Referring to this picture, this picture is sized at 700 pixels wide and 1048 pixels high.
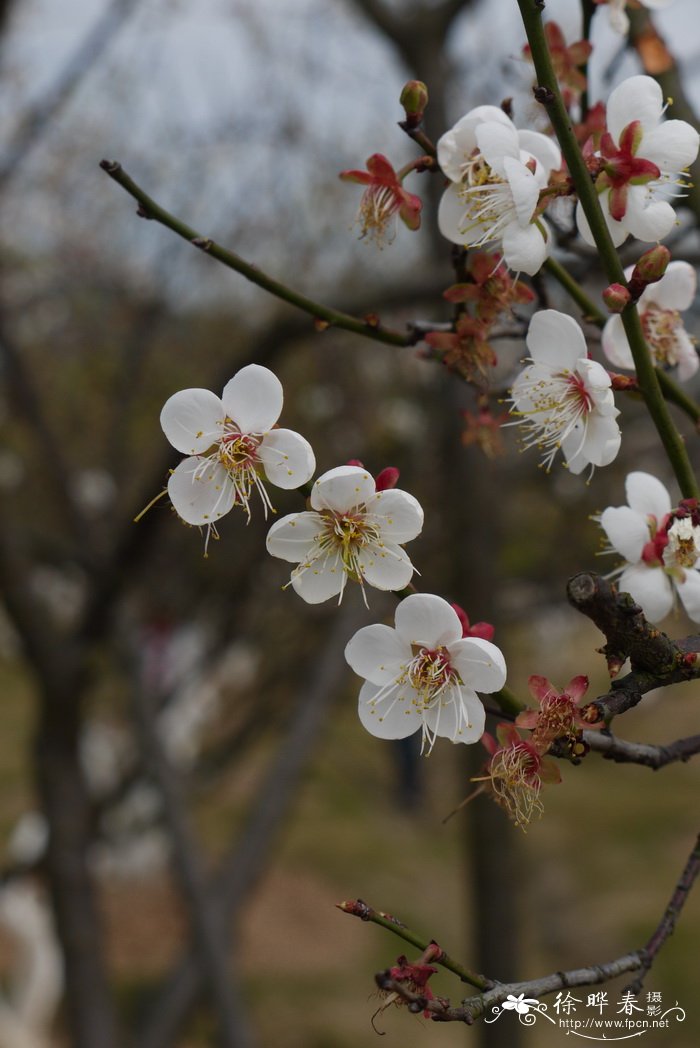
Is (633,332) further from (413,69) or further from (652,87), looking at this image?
(413,69)

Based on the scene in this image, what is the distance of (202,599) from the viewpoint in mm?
5266

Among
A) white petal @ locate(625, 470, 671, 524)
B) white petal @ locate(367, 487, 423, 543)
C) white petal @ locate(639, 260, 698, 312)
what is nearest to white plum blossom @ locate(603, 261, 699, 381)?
white petal @ locate(639, 260, 698, 312)

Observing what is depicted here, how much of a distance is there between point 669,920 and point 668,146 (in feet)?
1.90

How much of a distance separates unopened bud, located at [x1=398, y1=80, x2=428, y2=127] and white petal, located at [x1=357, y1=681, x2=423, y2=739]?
0.44 metres

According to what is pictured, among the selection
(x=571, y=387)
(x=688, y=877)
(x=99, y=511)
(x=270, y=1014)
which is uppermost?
(x=99, y=511)

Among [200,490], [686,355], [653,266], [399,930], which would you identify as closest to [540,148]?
[653,266]

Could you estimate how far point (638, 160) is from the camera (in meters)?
0.79

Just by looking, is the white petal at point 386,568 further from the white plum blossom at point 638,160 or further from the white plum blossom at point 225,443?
the white plum blossom at point 638,160

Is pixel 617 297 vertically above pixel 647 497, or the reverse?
pixel 617 297

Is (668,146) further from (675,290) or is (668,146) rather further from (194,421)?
(194,421)

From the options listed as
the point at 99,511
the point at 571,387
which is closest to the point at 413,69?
the point at 99,511

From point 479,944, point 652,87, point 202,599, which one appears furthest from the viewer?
point 202,599

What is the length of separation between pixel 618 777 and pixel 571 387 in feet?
24.9

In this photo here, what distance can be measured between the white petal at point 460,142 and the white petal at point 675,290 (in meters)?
0.24
